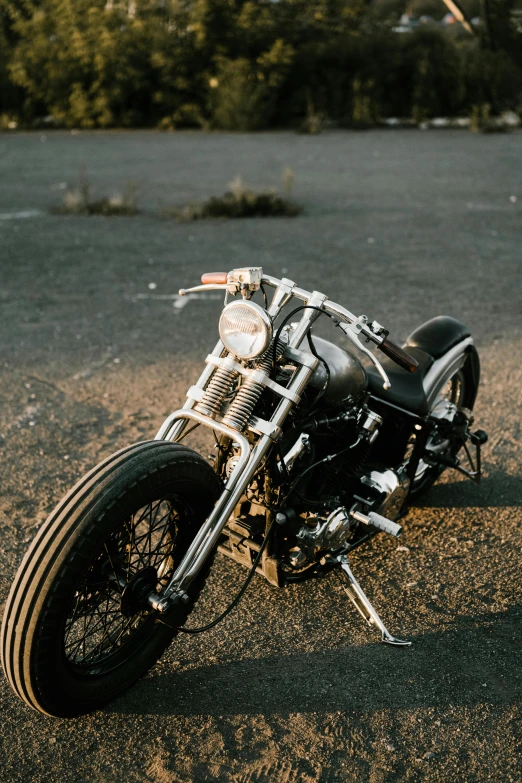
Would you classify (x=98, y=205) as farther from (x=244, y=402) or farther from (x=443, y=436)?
(x=244, y=402)

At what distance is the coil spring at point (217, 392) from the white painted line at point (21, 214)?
921cm

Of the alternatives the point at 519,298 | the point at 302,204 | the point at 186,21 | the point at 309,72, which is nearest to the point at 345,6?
the point at 309,72

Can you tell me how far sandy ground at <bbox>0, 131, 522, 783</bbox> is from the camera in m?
2.92

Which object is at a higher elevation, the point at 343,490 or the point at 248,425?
the point at 248,425

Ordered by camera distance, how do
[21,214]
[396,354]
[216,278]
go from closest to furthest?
[396,354] → [216,278] → [21,214]

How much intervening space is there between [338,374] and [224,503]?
759mm

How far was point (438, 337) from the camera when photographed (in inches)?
173

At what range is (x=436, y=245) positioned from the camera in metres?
9.98

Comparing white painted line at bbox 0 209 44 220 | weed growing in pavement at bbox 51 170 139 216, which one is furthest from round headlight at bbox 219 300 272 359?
white painted line at bbox 0 209 44 220

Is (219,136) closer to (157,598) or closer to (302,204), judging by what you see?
(302,204)

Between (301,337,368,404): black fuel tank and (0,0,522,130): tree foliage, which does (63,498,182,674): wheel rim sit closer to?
(301,337,368,404): black fuel tank

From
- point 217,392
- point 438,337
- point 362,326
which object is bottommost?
point 438,337

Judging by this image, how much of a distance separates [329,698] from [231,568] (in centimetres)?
92

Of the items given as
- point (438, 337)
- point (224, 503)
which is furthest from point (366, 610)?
point (438, 337)
